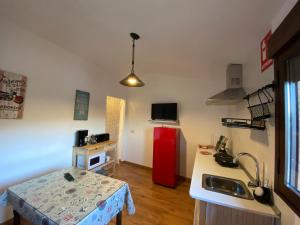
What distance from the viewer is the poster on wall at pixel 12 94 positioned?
68.8 inches

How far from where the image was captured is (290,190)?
89 cm

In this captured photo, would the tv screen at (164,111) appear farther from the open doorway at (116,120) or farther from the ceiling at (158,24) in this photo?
the ceiling at (158,24)

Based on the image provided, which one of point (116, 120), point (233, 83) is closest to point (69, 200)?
point (233, 83)

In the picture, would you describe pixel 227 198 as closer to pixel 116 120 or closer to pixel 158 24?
pixel 158 24

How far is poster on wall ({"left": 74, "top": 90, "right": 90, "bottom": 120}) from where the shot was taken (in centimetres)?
278

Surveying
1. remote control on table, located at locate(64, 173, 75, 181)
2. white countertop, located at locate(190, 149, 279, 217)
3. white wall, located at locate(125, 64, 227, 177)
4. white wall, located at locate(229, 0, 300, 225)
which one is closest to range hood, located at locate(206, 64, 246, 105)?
white wall, located at locate(229, 0, 300, 225)

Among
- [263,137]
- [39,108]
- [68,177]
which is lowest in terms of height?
[68,177]

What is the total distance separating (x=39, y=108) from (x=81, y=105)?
776 millimetres

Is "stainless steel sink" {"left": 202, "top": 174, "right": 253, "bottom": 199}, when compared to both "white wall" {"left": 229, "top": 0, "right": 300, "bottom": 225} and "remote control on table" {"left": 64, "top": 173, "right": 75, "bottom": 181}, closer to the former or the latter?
"white wall" {"left": 229, "top": 0, "right": 300, "bottom": 225}

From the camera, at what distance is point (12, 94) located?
1.84 metres

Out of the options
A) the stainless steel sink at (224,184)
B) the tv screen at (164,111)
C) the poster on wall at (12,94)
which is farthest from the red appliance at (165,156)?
the poster on wall at (12,94)

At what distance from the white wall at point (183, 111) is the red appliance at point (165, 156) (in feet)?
1.68

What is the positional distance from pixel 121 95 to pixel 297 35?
3757 mm

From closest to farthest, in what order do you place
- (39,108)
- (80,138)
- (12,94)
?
(12,94) < (39,108) < (80,138)
